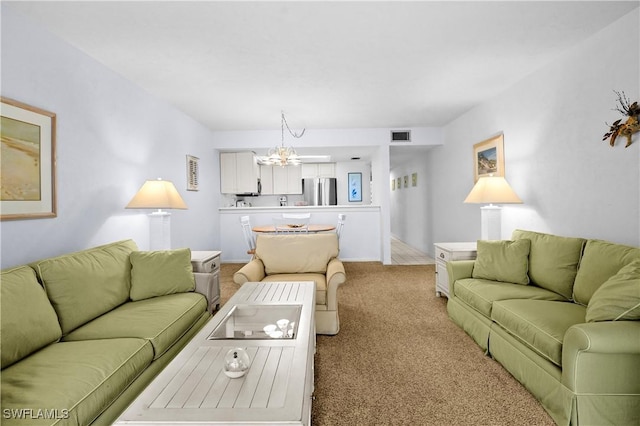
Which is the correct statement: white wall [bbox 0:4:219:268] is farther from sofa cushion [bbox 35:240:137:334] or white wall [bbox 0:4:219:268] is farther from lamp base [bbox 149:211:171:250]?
sofa cushion [bbox 35:240:137:334]

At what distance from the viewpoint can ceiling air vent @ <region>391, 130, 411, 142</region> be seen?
5.91 m

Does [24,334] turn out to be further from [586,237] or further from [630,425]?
[586,237]

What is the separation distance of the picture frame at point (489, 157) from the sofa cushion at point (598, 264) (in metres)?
1.84

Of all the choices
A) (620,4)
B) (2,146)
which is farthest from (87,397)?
(620,4)

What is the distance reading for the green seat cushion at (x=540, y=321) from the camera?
1.79m

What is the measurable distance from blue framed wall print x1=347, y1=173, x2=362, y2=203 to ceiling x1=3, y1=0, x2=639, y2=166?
463 centimetres

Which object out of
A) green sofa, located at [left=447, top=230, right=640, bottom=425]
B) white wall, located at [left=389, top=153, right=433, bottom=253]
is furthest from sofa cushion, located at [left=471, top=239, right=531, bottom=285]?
white wall, located at [left=389, top=153, right=433, bottom=253]

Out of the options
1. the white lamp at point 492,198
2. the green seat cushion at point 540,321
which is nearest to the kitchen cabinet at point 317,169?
the white lamp at point 492,198

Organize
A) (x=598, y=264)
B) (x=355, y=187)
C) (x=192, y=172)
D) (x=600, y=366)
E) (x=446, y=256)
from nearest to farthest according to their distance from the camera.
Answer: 1. (x=600, y=366)
2. (x=598, y=264)
3. (x=446, y=256)
4. (x=192, y=172)
5. (x=355, y=187)

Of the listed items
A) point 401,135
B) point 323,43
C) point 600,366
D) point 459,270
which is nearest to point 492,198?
point 459,270

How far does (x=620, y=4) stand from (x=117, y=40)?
3708 millimetres

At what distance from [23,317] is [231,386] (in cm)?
122

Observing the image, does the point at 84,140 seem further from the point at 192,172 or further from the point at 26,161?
the point at 192,172

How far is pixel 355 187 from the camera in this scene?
29.1 ft
